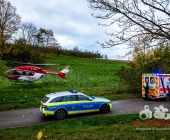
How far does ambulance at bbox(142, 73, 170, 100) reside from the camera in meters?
18.2

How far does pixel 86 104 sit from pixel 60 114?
1766mm

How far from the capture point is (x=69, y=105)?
39.7 feet

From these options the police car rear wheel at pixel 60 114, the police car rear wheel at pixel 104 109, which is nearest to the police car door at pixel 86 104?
the police car rear wheel at pixel 104 109

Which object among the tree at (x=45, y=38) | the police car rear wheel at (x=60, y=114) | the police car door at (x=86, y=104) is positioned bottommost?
the police car rear wheel at (x=60, y=114)

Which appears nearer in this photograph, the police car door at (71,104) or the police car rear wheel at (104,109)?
the police car door at (71,104)

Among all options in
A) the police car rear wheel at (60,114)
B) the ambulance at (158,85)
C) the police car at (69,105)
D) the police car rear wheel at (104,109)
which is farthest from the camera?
the ambulance at (158,85)

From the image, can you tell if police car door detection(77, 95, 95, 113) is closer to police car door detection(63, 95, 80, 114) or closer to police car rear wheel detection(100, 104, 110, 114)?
police car door detection(63, 95, 80, 114)

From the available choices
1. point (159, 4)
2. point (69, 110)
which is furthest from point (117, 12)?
point (69, 110)

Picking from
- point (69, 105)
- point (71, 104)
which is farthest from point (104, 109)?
point (69, 105)

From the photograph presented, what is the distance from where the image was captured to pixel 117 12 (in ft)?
22.4

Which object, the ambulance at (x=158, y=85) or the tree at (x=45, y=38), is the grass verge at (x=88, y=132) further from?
the tree at (x=45, y=38)

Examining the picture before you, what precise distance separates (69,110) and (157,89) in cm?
964

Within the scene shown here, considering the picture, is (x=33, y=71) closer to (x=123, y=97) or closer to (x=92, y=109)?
(x=123, y=97)

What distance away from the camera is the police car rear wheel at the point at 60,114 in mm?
11773
